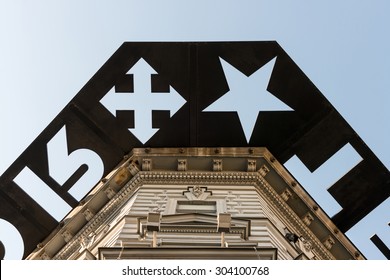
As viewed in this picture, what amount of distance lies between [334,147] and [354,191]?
149cm

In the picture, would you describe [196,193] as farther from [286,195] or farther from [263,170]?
[286,195]

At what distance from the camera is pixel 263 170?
22234 millimetres

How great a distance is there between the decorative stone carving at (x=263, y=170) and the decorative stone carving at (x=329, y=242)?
8.09 feet

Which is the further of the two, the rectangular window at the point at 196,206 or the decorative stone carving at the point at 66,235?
the decorative stone carving at the point at 66,235

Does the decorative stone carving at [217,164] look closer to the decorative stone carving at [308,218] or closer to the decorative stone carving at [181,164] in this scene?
the decorative stone carving at [181,164]

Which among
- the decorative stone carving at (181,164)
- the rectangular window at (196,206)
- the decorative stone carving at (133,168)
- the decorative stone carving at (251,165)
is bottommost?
the rectangular window at (196,206)

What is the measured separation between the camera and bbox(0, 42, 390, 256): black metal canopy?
23.0 metres

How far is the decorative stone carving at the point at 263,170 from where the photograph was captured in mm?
22188

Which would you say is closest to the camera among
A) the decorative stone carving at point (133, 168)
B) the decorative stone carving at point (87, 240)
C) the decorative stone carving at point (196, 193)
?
the decorative stone carving at point (87, 240)

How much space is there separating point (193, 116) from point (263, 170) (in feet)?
8.26

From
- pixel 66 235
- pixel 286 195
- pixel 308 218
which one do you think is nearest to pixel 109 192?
pixel 66 235

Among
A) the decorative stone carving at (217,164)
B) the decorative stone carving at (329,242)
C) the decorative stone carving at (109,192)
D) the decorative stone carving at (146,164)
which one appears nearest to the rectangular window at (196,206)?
the decorative stone carving at (217,164)

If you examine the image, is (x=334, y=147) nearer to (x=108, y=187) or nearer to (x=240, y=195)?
(x=240, y=195)
